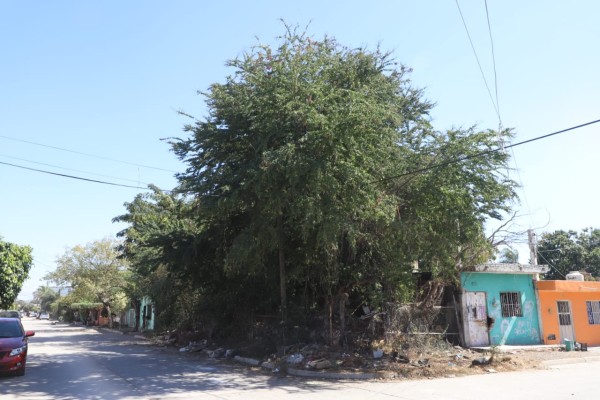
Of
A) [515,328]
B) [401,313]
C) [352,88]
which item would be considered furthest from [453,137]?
[515,328]

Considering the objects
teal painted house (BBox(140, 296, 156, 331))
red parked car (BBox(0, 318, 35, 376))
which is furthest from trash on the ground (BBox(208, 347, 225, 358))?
teal painted house (BBox(140, 296, 156, 331))

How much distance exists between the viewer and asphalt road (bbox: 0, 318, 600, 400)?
10.4 meters

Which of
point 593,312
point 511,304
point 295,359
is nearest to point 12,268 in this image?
point 295,359

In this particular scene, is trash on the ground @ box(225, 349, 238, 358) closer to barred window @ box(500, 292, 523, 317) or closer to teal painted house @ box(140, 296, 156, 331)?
barred window @ box(500, 292, 523, 317)

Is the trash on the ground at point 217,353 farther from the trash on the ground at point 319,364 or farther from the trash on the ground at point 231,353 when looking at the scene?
the trash on the ground at point 319,364

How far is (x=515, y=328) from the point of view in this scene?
20938 mm

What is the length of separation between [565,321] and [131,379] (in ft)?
67.2

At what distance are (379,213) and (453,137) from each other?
4.43 metres

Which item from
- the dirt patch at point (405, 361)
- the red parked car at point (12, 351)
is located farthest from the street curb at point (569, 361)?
the red parked car at point (12, 351)

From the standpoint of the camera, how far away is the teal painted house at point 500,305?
779 inches

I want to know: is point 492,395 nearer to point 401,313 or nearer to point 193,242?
point 401,313

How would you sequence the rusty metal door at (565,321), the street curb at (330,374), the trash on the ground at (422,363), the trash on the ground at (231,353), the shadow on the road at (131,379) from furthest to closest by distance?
the rusty metal door at (565,321), the trash on the ground at (231,353), the trash on the ground at (422,363), the street curb at (330,374), the shadow on the road at (131,379)

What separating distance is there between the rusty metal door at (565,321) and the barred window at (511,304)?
2.50m

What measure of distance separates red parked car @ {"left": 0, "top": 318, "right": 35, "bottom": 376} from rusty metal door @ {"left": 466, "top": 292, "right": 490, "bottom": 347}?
16.6 meters
